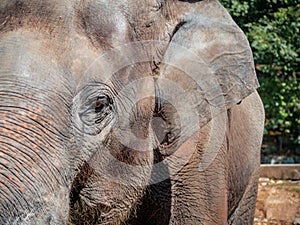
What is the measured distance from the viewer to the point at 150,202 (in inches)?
146

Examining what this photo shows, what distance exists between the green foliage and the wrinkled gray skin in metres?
5.50

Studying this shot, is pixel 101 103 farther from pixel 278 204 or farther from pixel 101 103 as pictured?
pixel 278 204

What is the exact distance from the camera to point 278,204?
734cm

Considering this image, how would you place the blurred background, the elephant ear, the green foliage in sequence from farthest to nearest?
the green foliage < the blurred background < the elephant ear

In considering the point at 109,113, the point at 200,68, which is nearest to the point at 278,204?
the point at 200,68

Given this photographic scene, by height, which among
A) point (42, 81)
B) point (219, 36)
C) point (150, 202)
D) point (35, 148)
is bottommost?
point (150, 202)

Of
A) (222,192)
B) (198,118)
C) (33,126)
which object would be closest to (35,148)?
(33,126)

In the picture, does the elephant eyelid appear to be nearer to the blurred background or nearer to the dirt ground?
the dirt ground

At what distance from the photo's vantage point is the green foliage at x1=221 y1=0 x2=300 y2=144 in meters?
9.63

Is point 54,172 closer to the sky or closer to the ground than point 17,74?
closer to the ground

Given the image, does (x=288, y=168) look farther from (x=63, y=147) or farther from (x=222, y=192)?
(x=63, y=147)

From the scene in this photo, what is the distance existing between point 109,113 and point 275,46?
22.5 ft

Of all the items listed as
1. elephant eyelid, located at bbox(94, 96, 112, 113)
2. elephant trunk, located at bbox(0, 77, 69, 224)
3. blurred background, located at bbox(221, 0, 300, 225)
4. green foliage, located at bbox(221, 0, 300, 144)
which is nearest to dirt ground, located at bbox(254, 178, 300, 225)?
blurred background, located at bbox(221, 0, 300, 225)

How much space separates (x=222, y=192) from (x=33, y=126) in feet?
4.65
